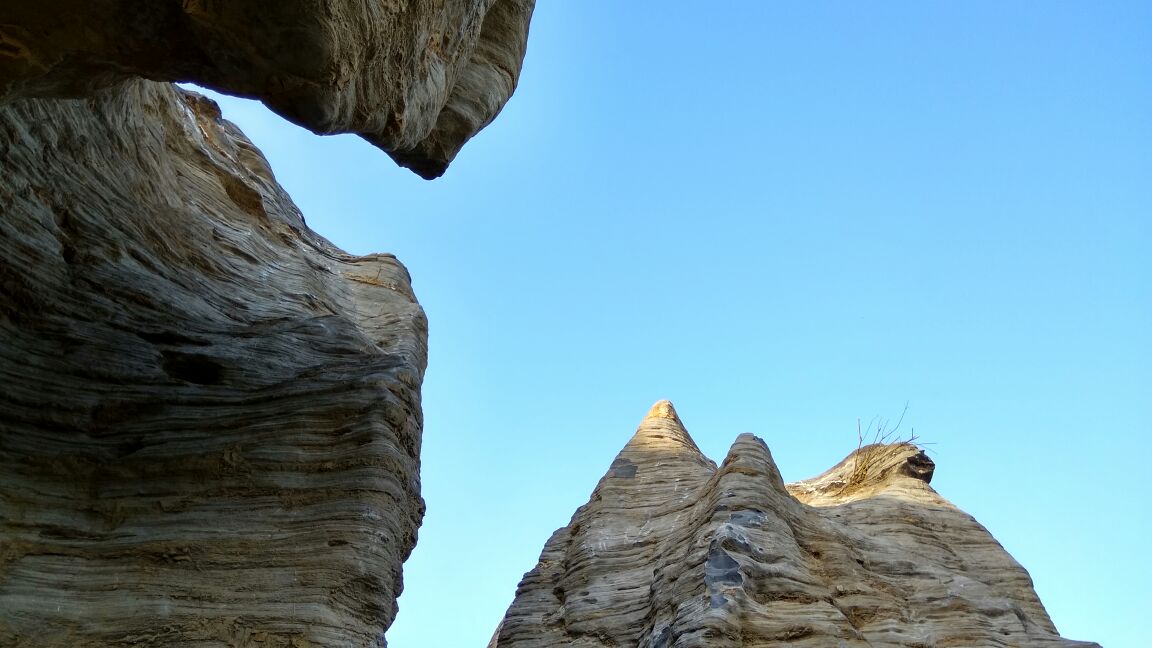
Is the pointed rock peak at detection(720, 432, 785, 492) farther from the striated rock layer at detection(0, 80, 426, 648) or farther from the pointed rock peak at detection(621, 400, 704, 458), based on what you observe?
the striated rock layer at detection(0, 80, 426, 648)

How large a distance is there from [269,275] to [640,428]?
511cm

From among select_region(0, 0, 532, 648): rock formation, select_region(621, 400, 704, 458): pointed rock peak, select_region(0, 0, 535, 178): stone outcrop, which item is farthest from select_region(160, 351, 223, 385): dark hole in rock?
select_region(621, 400, 704, 458): pointed rock peak

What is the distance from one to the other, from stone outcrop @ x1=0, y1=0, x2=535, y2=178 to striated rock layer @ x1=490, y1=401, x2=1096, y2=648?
3.54 metres

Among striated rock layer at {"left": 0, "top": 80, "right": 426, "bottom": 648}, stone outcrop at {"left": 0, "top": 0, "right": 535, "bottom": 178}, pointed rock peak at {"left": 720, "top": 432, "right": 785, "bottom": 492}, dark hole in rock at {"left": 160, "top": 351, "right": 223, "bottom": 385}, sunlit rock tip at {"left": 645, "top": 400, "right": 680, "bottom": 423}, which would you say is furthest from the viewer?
sunlit rock tip at {"left": 645, "top": 400, "right": 680, "bottom": 423}

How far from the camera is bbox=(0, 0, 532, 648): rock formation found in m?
4.91

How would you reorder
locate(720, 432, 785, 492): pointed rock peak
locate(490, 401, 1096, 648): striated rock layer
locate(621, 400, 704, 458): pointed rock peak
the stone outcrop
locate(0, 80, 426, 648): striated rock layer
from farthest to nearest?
locate(621, 400, 704, 458): pointed rock peak < locate(720, 432, 785, 492): pointed rock peak < locate(490, 401, 1096, 648): striated rock layer < locate(0, 80, 426, 648): striated rock layer < the stone outcrop

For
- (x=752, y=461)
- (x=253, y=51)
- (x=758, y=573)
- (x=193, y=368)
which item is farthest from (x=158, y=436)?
(x=752, y=461)

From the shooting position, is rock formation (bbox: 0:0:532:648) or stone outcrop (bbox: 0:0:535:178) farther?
rock formation (bbox: 0:0:532:648)

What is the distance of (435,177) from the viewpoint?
7453 mm

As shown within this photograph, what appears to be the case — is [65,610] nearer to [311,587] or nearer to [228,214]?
[311,587]

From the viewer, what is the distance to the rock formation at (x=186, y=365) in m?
4.91

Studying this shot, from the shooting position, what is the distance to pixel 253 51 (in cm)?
472

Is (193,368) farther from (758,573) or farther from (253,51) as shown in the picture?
(758,573)

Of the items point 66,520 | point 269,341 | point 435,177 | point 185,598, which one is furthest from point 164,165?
point 185,598
